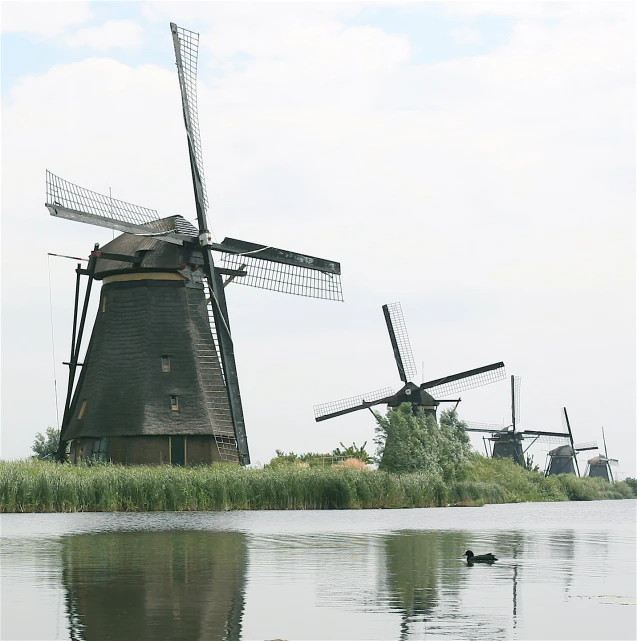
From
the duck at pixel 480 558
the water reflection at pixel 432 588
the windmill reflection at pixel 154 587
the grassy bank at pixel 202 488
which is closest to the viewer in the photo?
the windmill reflection at pixel 154 587

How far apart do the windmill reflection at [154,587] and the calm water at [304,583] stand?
3cm

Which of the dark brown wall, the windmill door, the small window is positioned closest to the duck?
the dark brown wall

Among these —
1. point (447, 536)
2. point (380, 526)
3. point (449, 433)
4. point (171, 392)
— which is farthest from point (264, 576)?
point (449, 433)

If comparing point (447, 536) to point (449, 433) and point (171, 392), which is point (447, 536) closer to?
point (171, 392)

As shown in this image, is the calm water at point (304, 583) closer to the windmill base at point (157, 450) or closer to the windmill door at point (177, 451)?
the windmill base at point (157, 450)

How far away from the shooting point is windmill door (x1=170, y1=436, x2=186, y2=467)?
38.4 meters

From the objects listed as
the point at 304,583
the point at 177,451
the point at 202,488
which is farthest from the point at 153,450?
the point at 304,583

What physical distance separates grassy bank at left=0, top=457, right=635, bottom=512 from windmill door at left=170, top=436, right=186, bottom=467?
1.93 meters

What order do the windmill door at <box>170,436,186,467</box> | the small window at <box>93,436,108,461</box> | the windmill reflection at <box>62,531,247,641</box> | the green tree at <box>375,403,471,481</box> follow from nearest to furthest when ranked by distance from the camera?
the windmill reflection at <box>62,531,247,641</box> → the windmill door at <box>170,436,186,467</box> → the small window at <box>93,436,108,461</box> → the green tree at <box>375,403,471,481</box>

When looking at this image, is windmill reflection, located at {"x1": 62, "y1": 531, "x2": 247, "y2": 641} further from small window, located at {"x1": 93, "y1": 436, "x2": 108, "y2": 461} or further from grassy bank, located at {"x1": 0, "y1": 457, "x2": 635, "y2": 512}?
small window, located at {"x1": 93, "y1": 436, "x2": 108, "y2": 461}

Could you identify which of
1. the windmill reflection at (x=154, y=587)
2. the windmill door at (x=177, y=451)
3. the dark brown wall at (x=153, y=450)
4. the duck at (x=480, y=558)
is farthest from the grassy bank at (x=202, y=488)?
the duck at (x=480, y=558)

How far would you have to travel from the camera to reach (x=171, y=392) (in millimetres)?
38594

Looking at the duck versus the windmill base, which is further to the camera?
the windmill base

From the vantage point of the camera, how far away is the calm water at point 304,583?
11094 mm
